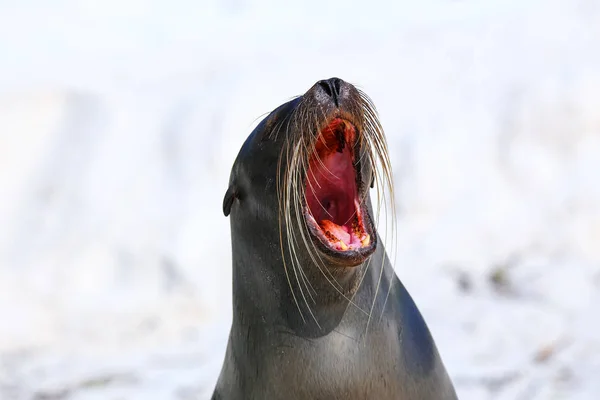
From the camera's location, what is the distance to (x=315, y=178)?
10.0 feet

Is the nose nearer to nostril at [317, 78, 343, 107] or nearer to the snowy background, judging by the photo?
nostril at [317, 78, 343, 107]

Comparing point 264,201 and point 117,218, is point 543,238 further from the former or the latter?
point 264,201

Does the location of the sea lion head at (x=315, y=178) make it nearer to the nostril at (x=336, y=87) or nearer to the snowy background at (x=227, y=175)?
the nostril at (x=336, y=87)

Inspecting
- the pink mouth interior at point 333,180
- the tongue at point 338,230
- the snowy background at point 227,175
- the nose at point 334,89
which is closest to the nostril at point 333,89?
the nose at point 334,89

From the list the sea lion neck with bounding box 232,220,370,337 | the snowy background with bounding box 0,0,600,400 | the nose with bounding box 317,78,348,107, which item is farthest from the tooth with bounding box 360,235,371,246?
the snowy background with bounding box 0,0,600,400

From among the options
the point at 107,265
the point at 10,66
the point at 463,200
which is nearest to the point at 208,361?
the point at 107,265

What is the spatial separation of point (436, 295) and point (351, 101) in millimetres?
3750

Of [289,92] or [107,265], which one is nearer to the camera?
[107,265]

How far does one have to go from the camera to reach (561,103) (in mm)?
7383

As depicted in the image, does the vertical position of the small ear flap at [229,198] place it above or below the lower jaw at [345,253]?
above

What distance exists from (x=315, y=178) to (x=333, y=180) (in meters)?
0.08

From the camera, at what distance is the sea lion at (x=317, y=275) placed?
9.56 feet

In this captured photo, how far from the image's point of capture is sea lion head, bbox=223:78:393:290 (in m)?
2.86

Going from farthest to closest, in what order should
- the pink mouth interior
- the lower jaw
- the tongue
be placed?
the pink mouth interior, the tongue, the lower jaw
